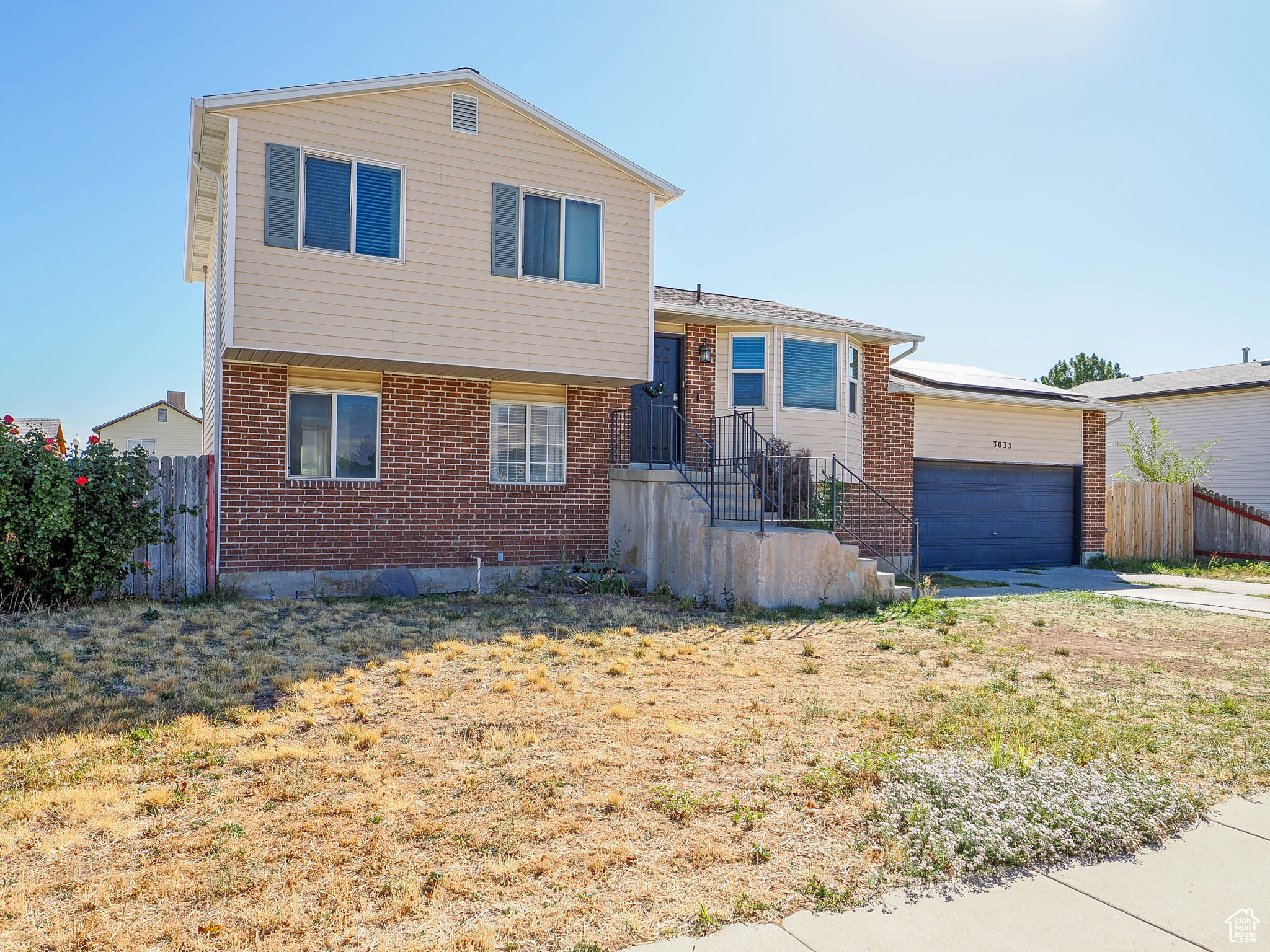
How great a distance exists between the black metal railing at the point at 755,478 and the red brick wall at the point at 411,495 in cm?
80

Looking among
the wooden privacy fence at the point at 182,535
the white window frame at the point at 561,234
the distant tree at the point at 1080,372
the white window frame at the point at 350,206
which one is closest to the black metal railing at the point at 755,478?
the white window frame at the point at 561,234

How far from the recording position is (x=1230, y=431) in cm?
2234

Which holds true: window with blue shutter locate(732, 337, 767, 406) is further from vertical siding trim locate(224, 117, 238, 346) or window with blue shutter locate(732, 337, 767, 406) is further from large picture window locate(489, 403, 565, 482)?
vertical siding trim locate(224, 117, 238, 346)

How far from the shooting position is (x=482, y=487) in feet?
38.5

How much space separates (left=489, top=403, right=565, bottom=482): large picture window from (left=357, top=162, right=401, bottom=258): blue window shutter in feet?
8.67

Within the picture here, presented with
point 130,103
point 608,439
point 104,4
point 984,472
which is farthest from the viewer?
point 984,472

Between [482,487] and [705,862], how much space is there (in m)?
8.78

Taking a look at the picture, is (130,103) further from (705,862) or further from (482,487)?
(705,862)

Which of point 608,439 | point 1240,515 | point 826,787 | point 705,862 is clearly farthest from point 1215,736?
point 1240,515

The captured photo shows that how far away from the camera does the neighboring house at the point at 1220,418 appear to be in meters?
21.6

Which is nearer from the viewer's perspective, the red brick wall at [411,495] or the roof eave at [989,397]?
the red brick wall at [411,495]

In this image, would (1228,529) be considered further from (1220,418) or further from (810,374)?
(810,374)

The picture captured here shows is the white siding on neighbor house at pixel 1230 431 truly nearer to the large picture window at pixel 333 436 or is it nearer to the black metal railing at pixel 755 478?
the black metal railing at pixel 755 478

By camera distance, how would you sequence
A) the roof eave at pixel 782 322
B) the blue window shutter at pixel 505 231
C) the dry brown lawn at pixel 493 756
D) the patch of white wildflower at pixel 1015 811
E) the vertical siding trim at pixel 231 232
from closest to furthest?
the dry brown lawn at pixel 493 756 < the patch of white wildflower at pixel 1015 811 < the vertical siding trim at pixel 231 232 < the blue window shutter at pixel 505 231 < the roof eave at pixel 782 322
